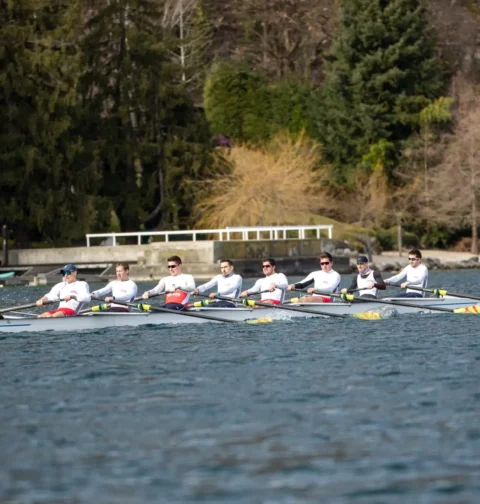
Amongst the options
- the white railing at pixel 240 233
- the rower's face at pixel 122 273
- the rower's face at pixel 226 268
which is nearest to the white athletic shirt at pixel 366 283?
the rower's face at pixel 226 268

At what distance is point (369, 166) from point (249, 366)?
1924 inches

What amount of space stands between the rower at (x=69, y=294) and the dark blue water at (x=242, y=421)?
1145 mm

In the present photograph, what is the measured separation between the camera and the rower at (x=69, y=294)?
23.5m

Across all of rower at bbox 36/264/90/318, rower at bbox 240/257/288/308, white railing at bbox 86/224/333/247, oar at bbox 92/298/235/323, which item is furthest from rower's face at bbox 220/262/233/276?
white railing at bbox 86/224/333/247

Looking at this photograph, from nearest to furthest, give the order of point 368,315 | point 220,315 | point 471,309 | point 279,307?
point 220,315
point 279,307
point 368,315
point 471,309

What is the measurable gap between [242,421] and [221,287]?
40.5 feet

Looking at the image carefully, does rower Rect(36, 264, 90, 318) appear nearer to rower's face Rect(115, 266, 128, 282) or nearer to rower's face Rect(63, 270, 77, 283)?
rower's face Rect(63, 270, 77, 283)

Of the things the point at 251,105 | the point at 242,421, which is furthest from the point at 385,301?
the point at 251,105

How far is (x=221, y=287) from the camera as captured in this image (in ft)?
85.4

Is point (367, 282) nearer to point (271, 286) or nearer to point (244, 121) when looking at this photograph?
point (271, 286)

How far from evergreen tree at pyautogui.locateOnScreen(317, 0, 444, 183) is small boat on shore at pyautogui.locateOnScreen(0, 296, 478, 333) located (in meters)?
39.8

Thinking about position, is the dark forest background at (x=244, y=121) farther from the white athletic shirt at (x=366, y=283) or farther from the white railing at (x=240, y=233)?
the white athletic shirt at (x=366, y=283)

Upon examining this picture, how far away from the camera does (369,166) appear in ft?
219

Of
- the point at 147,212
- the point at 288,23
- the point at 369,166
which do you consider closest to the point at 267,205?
the point at 147,212
